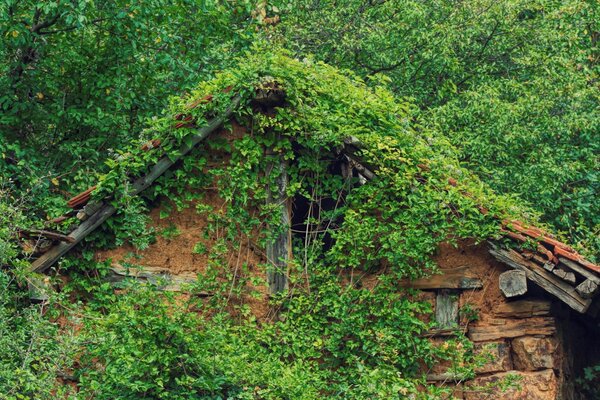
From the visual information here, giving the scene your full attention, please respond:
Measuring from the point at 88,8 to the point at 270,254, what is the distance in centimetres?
483

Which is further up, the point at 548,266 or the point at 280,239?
the point at 280,239

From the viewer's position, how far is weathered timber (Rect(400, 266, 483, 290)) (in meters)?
8.95

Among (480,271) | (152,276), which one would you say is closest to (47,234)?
(152,276)

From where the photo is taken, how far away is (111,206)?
902cm

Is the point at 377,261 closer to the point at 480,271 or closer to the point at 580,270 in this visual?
the point at 480,271

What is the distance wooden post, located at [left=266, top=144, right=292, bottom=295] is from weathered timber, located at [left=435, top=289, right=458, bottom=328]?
1487 mm

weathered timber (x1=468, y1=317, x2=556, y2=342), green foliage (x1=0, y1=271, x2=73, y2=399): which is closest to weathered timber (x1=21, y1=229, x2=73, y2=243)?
green foliage (x1=0, y1=271, x2=73, y2=399)

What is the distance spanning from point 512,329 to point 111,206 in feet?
12.8

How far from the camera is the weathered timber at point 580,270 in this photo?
810 centimetres

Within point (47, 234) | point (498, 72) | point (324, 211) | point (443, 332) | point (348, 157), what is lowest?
point (443, 332)

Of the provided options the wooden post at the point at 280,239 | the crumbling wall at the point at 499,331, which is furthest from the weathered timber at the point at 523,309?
the wooden post at the point at 280,239

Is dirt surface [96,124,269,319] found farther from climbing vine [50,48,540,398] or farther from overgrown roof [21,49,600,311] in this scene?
overgrown roof [21,49,600,311]

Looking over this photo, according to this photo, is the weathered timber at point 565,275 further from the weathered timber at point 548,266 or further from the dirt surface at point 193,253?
the dirt surface at point 193,253

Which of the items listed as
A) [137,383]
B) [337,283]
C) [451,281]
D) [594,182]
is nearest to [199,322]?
[137,383]
